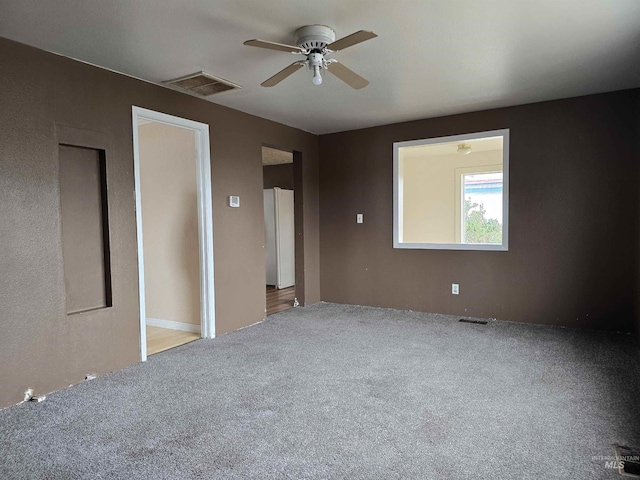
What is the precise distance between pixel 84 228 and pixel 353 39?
7.71ft

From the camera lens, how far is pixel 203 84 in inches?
Result: 135

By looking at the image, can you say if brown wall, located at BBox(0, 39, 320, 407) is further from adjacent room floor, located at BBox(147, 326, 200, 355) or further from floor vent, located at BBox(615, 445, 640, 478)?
floor vent, located at BBox(615, 445, 640, 478)

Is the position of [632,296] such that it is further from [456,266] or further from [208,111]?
[208,111]

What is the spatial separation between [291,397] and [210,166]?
94.8 inches

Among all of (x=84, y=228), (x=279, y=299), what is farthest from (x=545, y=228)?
(x=84, y=228)

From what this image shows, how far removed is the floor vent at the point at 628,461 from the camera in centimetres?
174

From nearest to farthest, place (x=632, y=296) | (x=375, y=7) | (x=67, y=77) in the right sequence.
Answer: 1. (x=375, y=7)
2. (x=67, y=77)
3. (x=632, y=296)

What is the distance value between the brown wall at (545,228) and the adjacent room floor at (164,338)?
2.42m

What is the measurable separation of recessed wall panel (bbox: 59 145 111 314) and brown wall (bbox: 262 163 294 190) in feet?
15.6

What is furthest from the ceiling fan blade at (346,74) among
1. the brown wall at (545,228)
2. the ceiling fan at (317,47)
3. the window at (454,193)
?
the window at (454,193)

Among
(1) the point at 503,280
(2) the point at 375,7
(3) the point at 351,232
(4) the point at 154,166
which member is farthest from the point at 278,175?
(2) the point at 375,7

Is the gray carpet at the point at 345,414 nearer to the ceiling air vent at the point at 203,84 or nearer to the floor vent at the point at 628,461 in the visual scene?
the floor vent at the point at 628,461

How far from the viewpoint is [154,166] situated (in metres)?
4.48

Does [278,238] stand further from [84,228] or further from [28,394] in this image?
[28,394]
